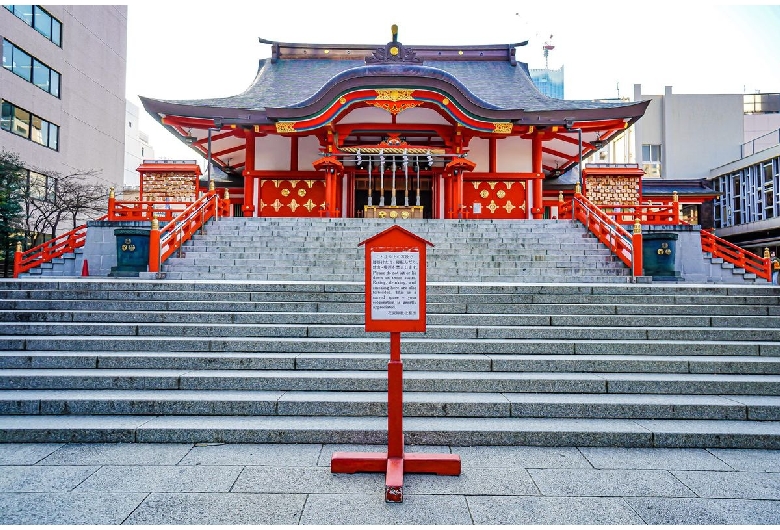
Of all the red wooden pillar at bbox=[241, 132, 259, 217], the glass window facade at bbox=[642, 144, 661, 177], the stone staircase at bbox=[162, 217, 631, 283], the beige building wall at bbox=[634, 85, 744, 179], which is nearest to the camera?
the stone staircase at bbox=[162, 217, 631, 283]

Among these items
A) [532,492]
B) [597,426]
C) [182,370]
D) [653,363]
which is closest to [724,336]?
[653,363]

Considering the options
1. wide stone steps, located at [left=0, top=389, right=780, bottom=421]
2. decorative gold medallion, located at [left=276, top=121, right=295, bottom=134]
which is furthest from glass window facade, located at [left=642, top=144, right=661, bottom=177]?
wide stone steps, located at [left=0, top=389, right=780, bottom=421]

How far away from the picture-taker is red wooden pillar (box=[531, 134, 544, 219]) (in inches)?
715

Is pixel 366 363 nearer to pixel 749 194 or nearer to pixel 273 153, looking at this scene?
pixel 273 153

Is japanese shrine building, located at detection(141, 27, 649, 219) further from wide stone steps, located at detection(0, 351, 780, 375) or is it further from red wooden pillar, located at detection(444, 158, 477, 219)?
wide stone steps, located at detection(0, 351, 780, 375)

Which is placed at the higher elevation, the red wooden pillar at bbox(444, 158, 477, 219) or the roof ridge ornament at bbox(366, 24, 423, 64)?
the roof ridge ornament at bbox(366, 24, 423, 64)

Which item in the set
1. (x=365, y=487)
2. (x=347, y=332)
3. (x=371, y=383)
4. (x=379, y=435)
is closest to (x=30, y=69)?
(x=347, y=332)

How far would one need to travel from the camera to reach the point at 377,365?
5.96m

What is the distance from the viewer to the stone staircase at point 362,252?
10.5m

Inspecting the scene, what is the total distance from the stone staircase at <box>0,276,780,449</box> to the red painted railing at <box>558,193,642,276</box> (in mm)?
2065

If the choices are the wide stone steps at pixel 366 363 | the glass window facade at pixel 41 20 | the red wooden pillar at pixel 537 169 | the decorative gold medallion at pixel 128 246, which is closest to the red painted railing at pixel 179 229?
the decorative gold medallion at pixel 128 246

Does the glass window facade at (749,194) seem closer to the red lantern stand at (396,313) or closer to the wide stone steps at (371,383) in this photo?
the wide stone steps at (371,383)

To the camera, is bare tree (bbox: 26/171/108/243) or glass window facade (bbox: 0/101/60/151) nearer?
bare tree (bbox: 26/171/108/243)

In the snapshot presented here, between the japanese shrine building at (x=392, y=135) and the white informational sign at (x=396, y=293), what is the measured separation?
40.2ft
